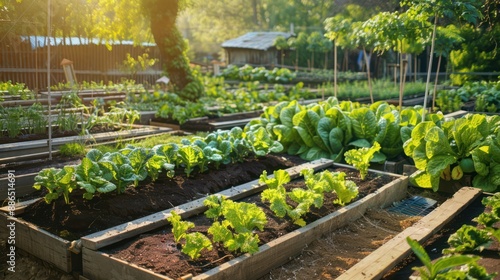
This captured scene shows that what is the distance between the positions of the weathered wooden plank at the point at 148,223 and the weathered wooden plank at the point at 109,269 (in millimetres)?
75

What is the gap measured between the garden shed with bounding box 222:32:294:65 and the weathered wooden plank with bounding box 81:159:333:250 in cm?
1960

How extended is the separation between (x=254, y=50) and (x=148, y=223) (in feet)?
→ 70.6

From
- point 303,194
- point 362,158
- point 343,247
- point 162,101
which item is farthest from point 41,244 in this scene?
point 162,101

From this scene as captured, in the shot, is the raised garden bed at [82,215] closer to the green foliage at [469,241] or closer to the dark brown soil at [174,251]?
the dark brown soil at [174,251]

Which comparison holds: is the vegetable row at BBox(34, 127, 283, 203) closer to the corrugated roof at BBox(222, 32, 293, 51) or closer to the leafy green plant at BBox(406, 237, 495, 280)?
the leafy green plant at BBox(406, 237, 495, 280)

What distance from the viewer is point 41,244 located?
3.96 m

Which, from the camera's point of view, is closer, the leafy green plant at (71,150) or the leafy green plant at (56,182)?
the leafy green plant at (56,182)

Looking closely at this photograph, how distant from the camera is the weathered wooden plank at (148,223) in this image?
11.9ft

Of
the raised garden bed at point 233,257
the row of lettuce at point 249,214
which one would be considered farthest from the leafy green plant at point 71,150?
the row of lettuce at point 249,214

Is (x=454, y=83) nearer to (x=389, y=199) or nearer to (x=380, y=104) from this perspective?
(x=380, y=104)

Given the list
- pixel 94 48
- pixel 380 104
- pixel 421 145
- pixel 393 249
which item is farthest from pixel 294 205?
pixel 94 48

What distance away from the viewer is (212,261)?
133 inches

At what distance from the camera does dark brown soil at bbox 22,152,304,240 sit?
4.05 meters

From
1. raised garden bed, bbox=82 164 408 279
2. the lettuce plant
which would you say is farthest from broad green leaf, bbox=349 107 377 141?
raised garden bed, bbox=82 164 408 279
